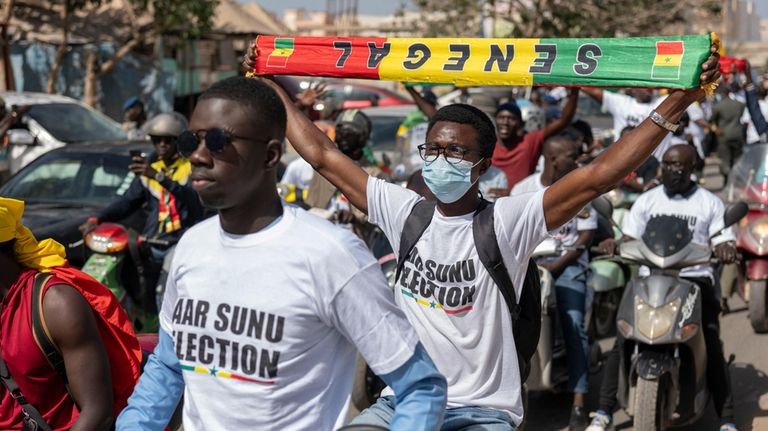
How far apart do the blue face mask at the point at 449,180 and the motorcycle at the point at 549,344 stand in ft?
7.89

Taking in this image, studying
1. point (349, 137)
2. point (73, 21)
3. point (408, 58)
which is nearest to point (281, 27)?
point (73, 21)

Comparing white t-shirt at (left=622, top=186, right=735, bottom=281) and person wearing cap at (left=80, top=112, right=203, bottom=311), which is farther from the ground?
white t-shirt at (left=622, top=186, right=735, bottom=281)

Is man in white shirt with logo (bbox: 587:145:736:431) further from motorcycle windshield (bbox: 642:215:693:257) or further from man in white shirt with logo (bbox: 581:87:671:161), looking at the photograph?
man in white shirt with logo (bbox: 581:87:671:161)

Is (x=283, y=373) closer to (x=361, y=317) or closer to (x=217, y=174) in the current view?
(x=361, y=317)

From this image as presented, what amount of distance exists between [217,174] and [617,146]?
1.62 meters

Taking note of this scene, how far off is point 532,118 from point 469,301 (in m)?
8.04

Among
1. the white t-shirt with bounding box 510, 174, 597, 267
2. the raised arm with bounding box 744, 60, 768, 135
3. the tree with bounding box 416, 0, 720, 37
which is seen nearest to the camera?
the white t-shirt with bounding box 510, 174, 597, 267

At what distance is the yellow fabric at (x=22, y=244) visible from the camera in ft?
11.9

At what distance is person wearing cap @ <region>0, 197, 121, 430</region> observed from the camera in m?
3.45

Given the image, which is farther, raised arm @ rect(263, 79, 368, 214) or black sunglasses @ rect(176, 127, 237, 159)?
raised arm @ rect(263, 79, 368, 214)

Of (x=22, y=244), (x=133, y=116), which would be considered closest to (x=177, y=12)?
(x=133, y=116)

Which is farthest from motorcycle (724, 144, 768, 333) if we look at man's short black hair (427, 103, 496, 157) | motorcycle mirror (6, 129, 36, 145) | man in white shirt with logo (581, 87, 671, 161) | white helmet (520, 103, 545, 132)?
motorcycle mirror (6, 129, 36, 145)

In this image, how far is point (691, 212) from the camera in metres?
7.05

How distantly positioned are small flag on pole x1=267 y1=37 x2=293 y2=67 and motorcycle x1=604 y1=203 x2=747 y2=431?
97.7 inches
